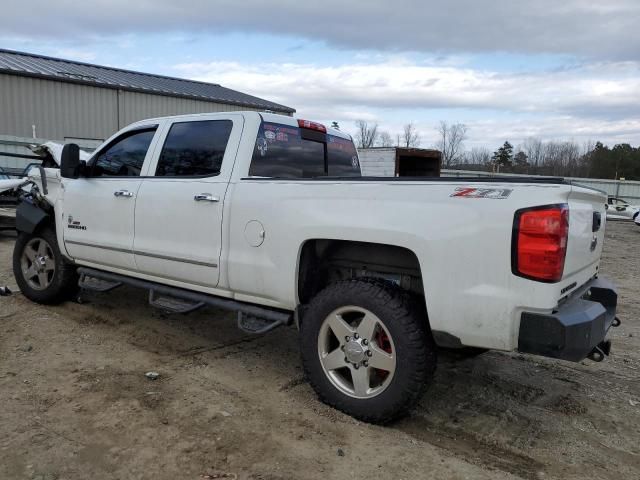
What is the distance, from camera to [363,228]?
3256 mm

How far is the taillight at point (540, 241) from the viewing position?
2.72 meters

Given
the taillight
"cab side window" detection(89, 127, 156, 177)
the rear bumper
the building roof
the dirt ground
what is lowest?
the dirt ground

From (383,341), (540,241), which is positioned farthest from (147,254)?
(540,241)

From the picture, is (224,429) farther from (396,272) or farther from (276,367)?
(396,272)

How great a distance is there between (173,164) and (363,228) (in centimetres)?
199

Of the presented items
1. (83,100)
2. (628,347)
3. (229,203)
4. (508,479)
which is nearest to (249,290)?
(229,203)

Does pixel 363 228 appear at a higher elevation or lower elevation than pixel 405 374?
higher

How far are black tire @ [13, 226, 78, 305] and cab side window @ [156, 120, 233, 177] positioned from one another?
1788 millimetres

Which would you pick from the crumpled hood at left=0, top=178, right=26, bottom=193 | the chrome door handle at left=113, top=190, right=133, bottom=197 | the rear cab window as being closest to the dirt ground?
the chrome door handle at left=113, top=190, right=133, bottom=197

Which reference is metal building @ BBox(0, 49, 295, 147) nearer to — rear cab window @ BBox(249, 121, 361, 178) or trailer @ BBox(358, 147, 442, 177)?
trailer @ BBox(358, 147, 442, 177)

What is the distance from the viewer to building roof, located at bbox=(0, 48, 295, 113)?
20438 millimetres

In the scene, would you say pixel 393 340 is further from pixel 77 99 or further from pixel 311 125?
pixel 77 99

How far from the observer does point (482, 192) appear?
2871 millimetres


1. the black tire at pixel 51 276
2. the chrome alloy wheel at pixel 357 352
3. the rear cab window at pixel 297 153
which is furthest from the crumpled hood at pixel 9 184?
the chrome alloy wheel at pixel 357 352
